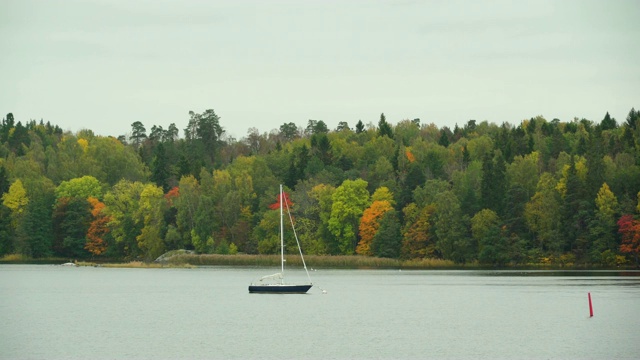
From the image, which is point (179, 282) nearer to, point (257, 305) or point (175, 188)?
point (257, 305)

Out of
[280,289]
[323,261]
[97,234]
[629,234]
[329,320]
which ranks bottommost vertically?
[329,320]

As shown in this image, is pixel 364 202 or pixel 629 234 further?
pixel 364 202

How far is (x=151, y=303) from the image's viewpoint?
254ft

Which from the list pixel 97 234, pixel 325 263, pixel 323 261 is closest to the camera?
pixel 323 261

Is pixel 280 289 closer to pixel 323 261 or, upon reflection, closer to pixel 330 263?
pixel 323 261

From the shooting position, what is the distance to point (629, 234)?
12512cm

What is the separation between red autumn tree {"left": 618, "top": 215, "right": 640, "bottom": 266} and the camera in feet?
409

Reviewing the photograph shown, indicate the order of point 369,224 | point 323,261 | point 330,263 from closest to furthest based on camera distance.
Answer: point 323,261 → point 330,263 → point 369,224

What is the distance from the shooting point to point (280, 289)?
83000 millimetres

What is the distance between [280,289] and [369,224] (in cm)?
6541

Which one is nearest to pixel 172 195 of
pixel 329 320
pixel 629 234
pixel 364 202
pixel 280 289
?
pixel 364 202

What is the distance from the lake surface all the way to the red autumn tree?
68.5 ft

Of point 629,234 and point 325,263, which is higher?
point 629,234

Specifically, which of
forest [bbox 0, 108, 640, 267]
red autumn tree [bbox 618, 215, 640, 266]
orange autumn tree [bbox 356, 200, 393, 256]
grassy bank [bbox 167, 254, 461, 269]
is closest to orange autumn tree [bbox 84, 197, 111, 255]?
forest [bbox 0, 108, 640, 267]
